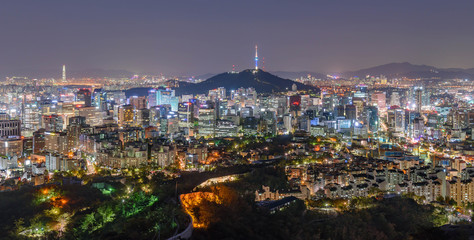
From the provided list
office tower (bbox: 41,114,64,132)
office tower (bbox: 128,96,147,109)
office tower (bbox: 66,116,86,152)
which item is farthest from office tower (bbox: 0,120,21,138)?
office tower (bbox: 128,96,147,109)

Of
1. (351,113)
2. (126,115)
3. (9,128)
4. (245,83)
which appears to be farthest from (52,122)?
(245,83)

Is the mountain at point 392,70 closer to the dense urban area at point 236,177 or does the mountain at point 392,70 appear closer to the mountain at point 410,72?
the mountain at point 410,72

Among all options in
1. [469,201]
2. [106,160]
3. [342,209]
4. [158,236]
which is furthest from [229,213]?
[106,160]

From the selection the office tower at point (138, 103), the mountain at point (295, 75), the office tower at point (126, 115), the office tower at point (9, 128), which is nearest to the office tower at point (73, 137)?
the office tower at point (9, 128)

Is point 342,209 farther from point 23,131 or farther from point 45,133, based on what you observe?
point 23,131

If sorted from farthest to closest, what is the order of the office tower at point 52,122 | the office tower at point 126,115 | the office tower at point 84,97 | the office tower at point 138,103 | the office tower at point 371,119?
the office tower at point 138,103, the office tower at point 84,97, the office tower at point 126,115, the office tower at point 371,119, the office tower at point 52,122

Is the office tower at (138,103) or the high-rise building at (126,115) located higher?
the office tower at (138,103)
